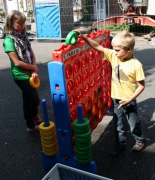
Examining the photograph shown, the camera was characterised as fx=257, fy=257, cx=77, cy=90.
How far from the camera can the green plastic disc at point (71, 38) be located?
2.43 meters

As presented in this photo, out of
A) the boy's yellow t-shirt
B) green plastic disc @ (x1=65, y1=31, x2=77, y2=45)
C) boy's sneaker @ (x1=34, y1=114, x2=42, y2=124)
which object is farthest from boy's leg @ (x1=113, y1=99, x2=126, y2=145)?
boy's sneaker @ (x1=34, y1=114, x2=42, y2=124)

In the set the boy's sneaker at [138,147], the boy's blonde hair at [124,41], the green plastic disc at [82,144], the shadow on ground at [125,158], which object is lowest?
the shadow on ground at [125,158]

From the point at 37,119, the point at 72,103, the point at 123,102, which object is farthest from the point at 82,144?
the point at 37,119

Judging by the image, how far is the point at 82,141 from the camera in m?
2.49

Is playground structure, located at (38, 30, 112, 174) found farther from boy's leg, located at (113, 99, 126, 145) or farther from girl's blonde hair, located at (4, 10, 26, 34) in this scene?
girl's blonde hair, located at (4, 10, 26, 34)

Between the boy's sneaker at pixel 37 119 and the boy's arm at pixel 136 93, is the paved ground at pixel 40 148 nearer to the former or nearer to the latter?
the boy's sneaker at pixel 37 119

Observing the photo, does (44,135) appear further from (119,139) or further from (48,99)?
(48,99)

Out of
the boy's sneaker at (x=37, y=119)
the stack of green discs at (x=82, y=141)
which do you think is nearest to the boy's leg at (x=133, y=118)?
the stack of green discs at (x=82, y=141)

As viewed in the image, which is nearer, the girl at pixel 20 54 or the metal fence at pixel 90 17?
the girl at pixel 20 54

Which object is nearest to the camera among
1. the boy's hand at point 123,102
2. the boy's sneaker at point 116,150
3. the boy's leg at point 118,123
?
the boy's hand at point 123,102

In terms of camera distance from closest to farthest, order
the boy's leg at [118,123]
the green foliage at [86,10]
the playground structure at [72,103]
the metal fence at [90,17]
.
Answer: the playground structure at [72,103] < the boy's leg at [118,123] < the metal fence at [90,17] < the green foliage at [86,10]

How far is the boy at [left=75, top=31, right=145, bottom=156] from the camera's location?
255cm

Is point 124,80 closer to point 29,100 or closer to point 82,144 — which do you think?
point 82,144

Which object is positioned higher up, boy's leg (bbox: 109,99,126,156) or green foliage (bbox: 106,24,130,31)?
green foliage (bbox: 106,24,130,31)
